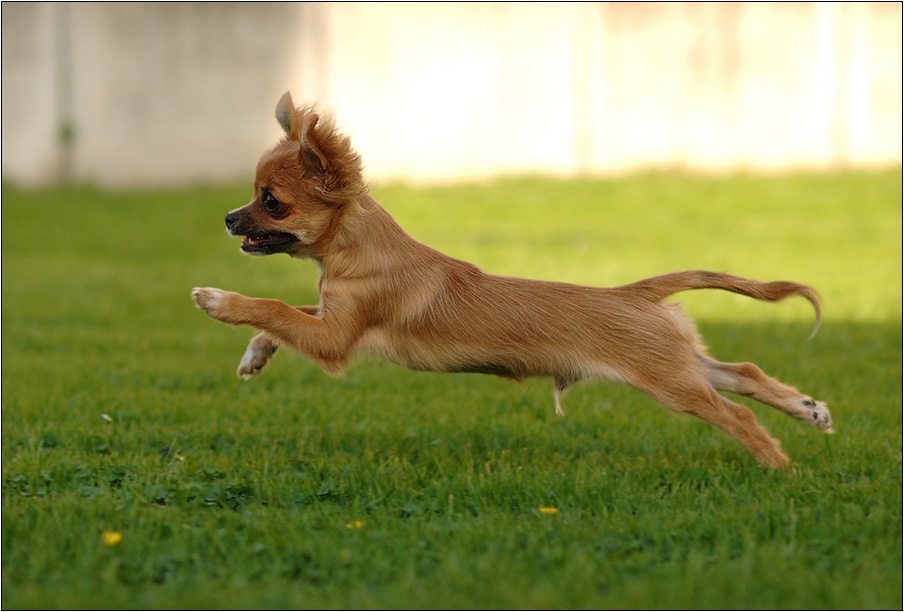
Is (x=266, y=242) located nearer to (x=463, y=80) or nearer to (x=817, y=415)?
(x=817, y=415)

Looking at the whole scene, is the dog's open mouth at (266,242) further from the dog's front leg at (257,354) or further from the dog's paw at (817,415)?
the dog's paw at (817,415)

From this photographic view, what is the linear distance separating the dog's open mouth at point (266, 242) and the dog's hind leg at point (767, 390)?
210 cm

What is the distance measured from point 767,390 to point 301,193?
8.05 feet

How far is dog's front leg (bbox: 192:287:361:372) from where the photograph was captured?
4535 millimetres

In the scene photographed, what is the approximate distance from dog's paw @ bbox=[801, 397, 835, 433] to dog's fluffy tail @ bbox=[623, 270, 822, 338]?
36cm

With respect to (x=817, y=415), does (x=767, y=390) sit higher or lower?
higher

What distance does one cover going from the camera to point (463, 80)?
17547 mm

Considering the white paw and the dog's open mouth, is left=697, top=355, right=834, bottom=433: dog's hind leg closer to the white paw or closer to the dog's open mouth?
the dog's open mouth

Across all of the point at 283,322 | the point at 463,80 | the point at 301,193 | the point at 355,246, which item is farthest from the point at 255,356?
the point at 463,80

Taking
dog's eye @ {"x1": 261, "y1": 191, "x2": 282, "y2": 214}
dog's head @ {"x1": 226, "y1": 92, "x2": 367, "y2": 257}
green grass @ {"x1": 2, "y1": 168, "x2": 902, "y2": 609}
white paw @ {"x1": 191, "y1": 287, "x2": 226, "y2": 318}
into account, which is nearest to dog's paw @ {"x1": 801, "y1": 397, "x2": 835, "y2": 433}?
green grass @ {"x1": 2, "y1": 168, "x2": 902, "y2": 609}

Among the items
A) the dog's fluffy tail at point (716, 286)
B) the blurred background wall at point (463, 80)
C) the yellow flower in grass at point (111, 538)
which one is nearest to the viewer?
the yellow flower in grass at point (111, 538)

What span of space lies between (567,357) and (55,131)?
14893 mm

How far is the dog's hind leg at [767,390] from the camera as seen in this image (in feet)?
15.9

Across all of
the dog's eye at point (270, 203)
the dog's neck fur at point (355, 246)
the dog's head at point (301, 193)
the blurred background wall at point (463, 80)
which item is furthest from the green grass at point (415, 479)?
the blurred background wall at point (463, 80)
